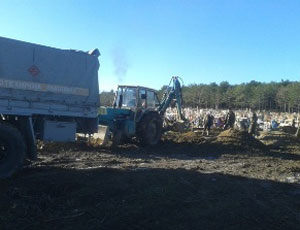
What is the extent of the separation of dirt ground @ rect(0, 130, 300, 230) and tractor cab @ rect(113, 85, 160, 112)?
282 centimetres

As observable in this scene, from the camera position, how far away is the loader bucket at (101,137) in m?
14.2

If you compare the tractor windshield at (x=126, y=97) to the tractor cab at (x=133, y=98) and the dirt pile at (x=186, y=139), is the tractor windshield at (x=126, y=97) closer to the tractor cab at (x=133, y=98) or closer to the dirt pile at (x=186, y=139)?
the tractor cab at (x=133, y=98)

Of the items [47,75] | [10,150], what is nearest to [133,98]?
[47,75]

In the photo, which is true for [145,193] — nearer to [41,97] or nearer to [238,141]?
[41,97]

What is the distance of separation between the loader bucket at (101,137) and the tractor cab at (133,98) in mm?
1732

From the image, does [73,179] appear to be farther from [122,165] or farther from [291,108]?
[291,108]

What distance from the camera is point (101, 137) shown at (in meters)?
14.3

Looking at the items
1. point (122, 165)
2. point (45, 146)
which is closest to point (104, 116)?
point (45, 146)

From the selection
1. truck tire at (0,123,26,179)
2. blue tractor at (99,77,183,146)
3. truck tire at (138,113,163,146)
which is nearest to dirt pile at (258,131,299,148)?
truck tire at (138,113,163,146)

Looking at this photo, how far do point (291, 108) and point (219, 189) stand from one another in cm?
5898

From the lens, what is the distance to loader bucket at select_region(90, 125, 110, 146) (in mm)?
14180

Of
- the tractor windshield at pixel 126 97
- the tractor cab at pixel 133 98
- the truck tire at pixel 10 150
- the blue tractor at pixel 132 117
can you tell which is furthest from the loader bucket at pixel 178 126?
the truck tire at pixel 10 150

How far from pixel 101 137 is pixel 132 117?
65.7 inches

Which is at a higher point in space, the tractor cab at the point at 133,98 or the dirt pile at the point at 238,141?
the tractor cab at the point at 133,98
